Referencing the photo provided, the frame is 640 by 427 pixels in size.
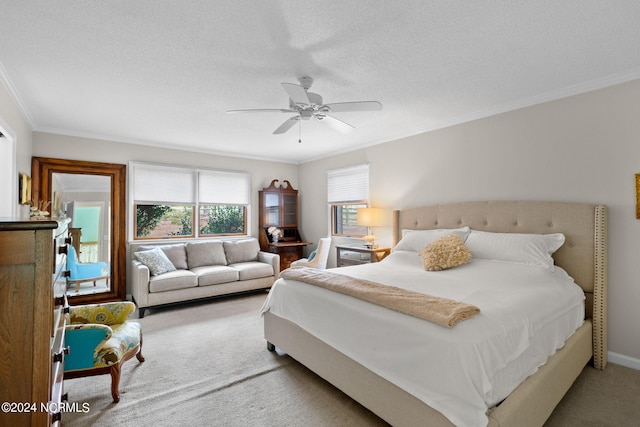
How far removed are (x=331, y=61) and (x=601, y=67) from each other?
2.20 metres

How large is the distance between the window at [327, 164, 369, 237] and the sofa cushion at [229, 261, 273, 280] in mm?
1423

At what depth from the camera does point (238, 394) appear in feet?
7.46

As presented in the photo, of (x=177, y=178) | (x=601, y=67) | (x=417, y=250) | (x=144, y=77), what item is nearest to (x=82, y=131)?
(x=177, y=178)

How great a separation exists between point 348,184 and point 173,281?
310cm

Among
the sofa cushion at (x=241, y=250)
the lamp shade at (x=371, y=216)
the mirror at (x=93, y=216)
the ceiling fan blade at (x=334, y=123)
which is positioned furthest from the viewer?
the sofa cushion at (x=241, y=250)

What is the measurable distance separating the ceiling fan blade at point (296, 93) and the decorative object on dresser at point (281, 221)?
3533 mm

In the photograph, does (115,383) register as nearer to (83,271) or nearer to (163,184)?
(83,271)

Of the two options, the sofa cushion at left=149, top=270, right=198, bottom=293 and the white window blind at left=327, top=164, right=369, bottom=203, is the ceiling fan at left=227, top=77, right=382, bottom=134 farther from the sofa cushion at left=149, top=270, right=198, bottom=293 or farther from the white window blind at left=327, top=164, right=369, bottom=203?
the sofa cushion at left=149, top=270, right=198, bottom=293

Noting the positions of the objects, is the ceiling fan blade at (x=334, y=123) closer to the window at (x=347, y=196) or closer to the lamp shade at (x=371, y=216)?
the lamp shade at (x=371, y=216)

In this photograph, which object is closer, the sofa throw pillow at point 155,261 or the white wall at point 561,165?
the white wall at point 561,165

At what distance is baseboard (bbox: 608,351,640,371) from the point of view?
104 inches

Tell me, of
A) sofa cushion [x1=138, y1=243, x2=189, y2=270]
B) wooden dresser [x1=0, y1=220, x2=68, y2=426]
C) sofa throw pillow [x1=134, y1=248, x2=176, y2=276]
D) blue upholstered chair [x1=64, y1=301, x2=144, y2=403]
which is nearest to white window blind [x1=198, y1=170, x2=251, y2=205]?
sofa cushion [x1=138, y1=243, x2=189, y2=270]

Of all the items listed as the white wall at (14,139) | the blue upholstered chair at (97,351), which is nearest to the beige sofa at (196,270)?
the white wall at (14,139)

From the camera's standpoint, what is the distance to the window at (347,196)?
5199 mm
